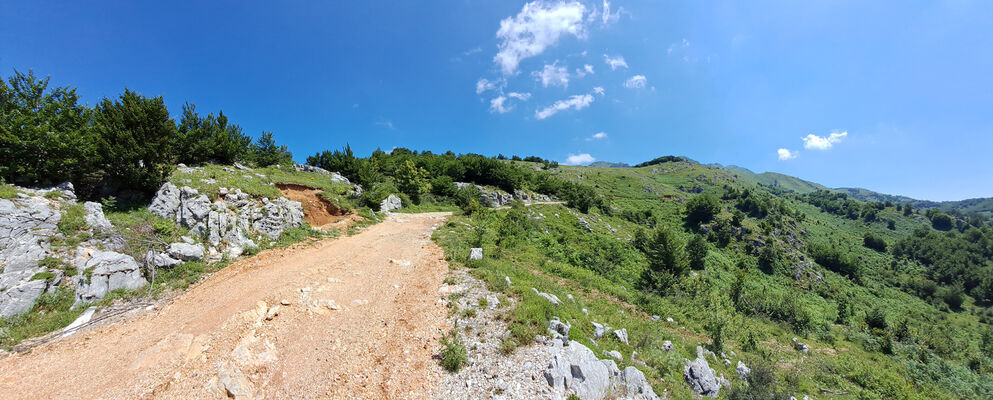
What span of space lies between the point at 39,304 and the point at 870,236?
368ft

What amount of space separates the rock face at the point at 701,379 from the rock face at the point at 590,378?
2.38m

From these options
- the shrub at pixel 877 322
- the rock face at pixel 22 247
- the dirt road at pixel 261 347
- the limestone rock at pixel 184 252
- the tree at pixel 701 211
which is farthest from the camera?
the tree at pixel 701 211

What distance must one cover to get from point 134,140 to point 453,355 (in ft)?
59.0

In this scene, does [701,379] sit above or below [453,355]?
below

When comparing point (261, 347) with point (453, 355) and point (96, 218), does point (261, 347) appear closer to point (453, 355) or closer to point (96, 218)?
point (453, 355)

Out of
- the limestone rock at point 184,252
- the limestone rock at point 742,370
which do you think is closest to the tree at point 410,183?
the limestone rock at point 184,252

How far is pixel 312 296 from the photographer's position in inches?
390

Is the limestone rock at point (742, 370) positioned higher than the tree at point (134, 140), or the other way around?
the tree at point (134, 140)

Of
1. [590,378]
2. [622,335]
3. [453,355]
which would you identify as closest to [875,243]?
[622,335]

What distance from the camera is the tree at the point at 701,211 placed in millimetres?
60594

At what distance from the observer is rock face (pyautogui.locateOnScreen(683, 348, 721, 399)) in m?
8.25

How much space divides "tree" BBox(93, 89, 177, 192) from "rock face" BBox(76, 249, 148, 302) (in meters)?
5.37

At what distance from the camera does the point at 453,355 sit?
7047 mm

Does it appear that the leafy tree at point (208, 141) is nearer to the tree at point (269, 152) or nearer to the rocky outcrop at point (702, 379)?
the tree at point (269, 152)
